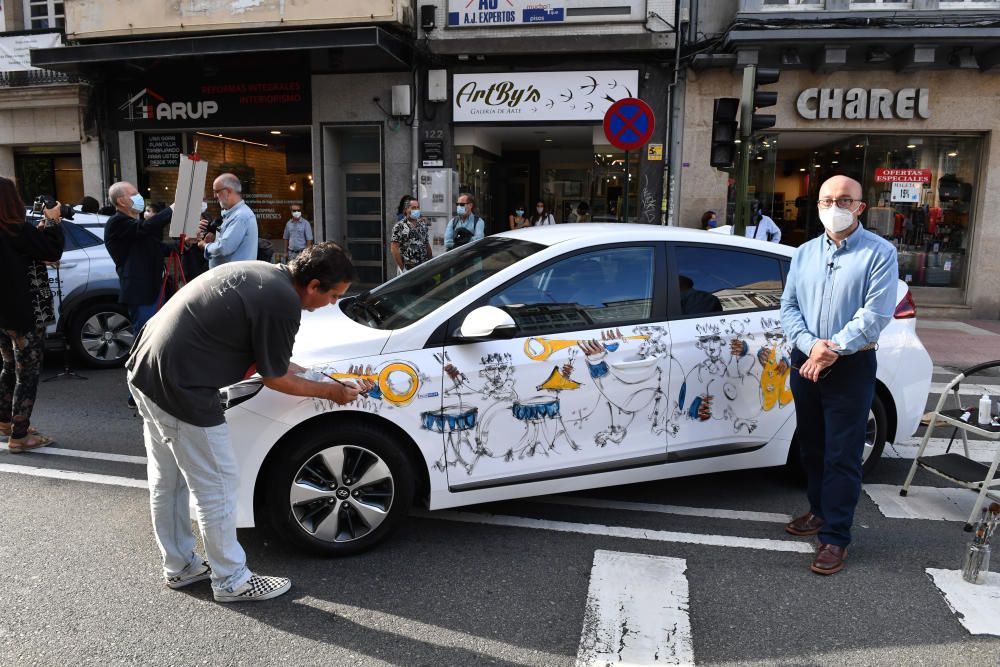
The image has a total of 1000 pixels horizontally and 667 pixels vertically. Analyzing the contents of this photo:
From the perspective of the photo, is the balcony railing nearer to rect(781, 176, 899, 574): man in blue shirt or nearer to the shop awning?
the shop awning

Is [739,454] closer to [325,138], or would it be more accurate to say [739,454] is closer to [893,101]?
Answer: [893,101]

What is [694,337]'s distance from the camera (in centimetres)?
415

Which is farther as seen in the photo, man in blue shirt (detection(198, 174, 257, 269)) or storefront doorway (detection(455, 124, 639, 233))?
storefront doorway (detection(455, 124, 639, 233))

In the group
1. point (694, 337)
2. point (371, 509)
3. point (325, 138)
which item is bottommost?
point (371, 509)

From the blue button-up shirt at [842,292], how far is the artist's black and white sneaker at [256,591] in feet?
9.01

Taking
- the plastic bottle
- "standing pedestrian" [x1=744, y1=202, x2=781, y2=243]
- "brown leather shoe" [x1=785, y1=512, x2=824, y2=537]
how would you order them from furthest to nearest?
"standing pedestrian" [x1=744, y1=202, x2=781, y2=243] → the plastic bottle → "brown leather shoe" [x1=785, y1=512, x2=824, y2=537]

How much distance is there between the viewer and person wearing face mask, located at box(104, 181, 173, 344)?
6.41 m

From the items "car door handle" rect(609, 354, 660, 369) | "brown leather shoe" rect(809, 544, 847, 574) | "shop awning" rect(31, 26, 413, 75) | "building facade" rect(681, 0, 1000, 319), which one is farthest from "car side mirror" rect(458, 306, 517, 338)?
"building facade" rect(681, 0, 1000, 319)

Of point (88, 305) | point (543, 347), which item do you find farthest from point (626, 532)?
point (88, 305)

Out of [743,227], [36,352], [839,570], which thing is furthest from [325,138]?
[839,570]

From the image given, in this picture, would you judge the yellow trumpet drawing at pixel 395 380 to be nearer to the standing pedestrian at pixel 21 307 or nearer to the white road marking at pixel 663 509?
the white road marking at pixel 663 509

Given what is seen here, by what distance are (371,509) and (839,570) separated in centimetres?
235

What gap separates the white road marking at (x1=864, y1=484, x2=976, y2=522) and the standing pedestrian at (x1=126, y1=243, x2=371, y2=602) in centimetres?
337

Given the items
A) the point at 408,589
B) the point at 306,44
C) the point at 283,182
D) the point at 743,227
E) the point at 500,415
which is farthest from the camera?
the point at 283,182
